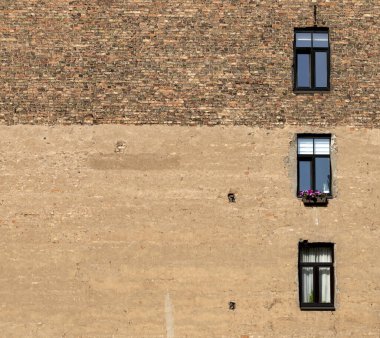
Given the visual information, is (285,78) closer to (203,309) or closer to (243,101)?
(243,101)

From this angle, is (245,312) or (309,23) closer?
(245,312)

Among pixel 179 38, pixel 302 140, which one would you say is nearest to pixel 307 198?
pixel 302 140

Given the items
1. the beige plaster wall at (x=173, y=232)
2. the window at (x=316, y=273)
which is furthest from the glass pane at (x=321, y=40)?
the window at (x=316, y=273)

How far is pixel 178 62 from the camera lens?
26.2 m

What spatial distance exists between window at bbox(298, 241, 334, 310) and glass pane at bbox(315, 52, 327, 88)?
4.53 m

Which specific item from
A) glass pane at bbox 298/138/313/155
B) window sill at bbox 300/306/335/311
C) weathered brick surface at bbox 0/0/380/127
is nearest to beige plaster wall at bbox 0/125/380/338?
window sill at bbox 300/306/335/311

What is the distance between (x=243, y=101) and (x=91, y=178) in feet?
15.4

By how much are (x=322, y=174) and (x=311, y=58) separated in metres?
3.31

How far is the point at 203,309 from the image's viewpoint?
81.6 ft

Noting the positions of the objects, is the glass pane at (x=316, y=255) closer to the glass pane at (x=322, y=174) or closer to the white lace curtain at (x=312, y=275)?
the white lace curtain at (x=312, y=275)

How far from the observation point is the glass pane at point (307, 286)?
25.1m

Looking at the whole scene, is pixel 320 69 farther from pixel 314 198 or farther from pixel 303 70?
pixel 314 198

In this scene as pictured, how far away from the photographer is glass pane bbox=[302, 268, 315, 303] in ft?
82.3

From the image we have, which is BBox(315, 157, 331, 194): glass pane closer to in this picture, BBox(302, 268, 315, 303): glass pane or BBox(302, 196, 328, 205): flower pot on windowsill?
BBox(302, 196, 328, 205): flower pot on windowsill
